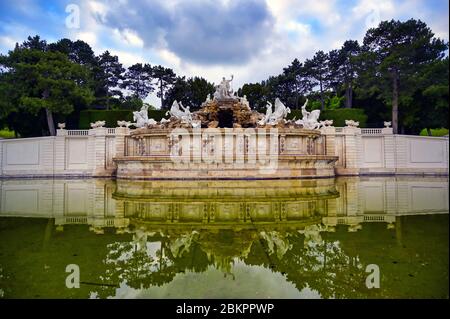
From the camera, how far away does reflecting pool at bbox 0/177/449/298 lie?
438 centimetres

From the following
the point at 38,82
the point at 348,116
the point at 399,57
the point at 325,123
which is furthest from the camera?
the point at 348,116

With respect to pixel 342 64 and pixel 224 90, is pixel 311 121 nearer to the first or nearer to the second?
pixel 224 90

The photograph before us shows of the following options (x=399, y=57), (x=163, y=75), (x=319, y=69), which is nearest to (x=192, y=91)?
(x=163, y=75)

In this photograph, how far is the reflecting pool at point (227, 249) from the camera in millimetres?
4377

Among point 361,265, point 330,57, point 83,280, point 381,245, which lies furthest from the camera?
point 330,57

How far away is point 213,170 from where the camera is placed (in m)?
21.0

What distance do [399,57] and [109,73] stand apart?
3300 centimetres

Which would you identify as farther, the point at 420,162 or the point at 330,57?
the point at 330,57

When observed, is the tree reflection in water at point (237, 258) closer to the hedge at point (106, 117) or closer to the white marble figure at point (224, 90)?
the white marble figure at point (224, 90)

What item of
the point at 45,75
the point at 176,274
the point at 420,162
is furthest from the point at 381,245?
the point at 45,75

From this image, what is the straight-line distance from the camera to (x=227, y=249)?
6188 mm

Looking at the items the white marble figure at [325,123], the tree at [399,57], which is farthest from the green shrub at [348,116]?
the white marble figure at [325,123]

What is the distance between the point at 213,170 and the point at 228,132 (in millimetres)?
2507
